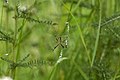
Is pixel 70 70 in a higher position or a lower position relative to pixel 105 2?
lower

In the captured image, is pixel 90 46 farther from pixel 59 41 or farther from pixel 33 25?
pixel 59 41

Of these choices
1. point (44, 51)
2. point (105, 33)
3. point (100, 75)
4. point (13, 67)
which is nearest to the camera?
point (13, 67)

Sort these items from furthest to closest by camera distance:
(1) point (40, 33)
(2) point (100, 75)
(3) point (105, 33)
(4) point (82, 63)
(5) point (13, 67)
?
1. (1) point (40, 33)
2. (4) point (82, 63)
3. (3) point (105, 33)
4. (2) point (100, 75)
5. (5) point (13, 67)

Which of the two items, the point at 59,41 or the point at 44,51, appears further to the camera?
the point at 44,51

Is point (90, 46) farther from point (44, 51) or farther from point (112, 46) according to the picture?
point (44, 51)

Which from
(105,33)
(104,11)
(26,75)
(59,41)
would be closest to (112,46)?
(105,33)

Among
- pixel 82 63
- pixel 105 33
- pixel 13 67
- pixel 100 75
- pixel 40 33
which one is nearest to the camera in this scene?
pixel 13 67

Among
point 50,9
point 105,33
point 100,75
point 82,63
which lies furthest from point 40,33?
point 100,75

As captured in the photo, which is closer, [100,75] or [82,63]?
[100,75]

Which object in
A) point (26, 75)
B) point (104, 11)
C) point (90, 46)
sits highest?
point (104, 11)
